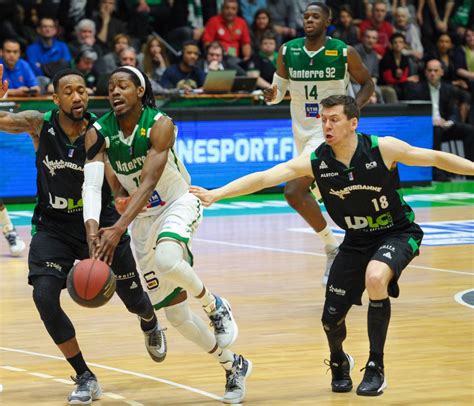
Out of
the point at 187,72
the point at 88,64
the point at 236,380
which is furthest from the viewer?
the point at 187,72

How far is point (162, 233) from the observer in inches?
274

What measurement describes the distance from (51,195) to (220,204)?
389 inches

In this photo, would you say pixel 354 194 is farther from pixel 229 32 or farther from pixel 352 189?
pixel 229 32

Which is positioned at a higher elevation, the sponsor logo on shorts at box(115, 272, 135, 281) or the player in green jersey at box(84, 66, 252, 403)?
the player in green jersey at box(84, 66, 252, 403)

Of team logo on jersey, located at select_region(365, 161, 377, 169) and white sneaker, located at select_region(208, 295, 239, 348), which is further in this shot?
team logo on jersey, located at select_region(365, 161, 377, 169)

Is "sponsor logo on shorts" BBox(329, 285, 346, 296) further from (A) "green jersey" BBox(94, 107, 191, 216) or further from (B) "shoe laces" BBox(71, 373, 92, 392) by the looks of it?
(B) "shoe laces" BBox(71, 373, 92, 392)

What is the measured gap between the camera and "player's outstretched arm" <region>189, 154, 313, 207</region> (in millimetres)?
7141

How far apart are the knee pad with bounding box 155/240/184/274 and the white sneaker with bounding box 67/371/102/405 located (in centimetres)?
81

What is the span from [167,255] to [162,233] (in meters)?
0.21

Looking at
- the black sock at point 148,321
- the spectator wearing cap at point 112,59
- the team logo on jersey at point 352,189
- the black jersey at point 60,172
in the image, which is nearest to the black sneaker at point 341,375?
the team logo on jersey at point 352,189

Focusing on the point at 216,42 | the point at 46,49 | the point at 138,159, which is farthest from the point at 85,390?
the point at 216,42

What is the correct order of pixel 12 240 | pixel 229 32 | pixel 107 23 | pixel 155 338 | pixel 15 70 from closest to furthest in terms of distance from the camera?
pixel 155 338 → pixel 12 240 → pixel 15 70 → pixel 107 23 → pixel 229 32

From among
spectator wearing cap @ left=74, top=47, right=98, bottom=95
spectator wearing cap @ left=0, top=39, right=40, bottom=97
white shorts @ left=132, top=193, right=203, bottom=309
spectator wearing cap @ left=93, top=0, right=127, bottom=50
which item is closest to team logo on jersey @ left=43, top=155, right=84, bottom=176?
white shorts @ left=132, top=193, right=203, bottom=309

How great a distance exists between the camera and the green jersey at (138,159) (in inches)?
280
